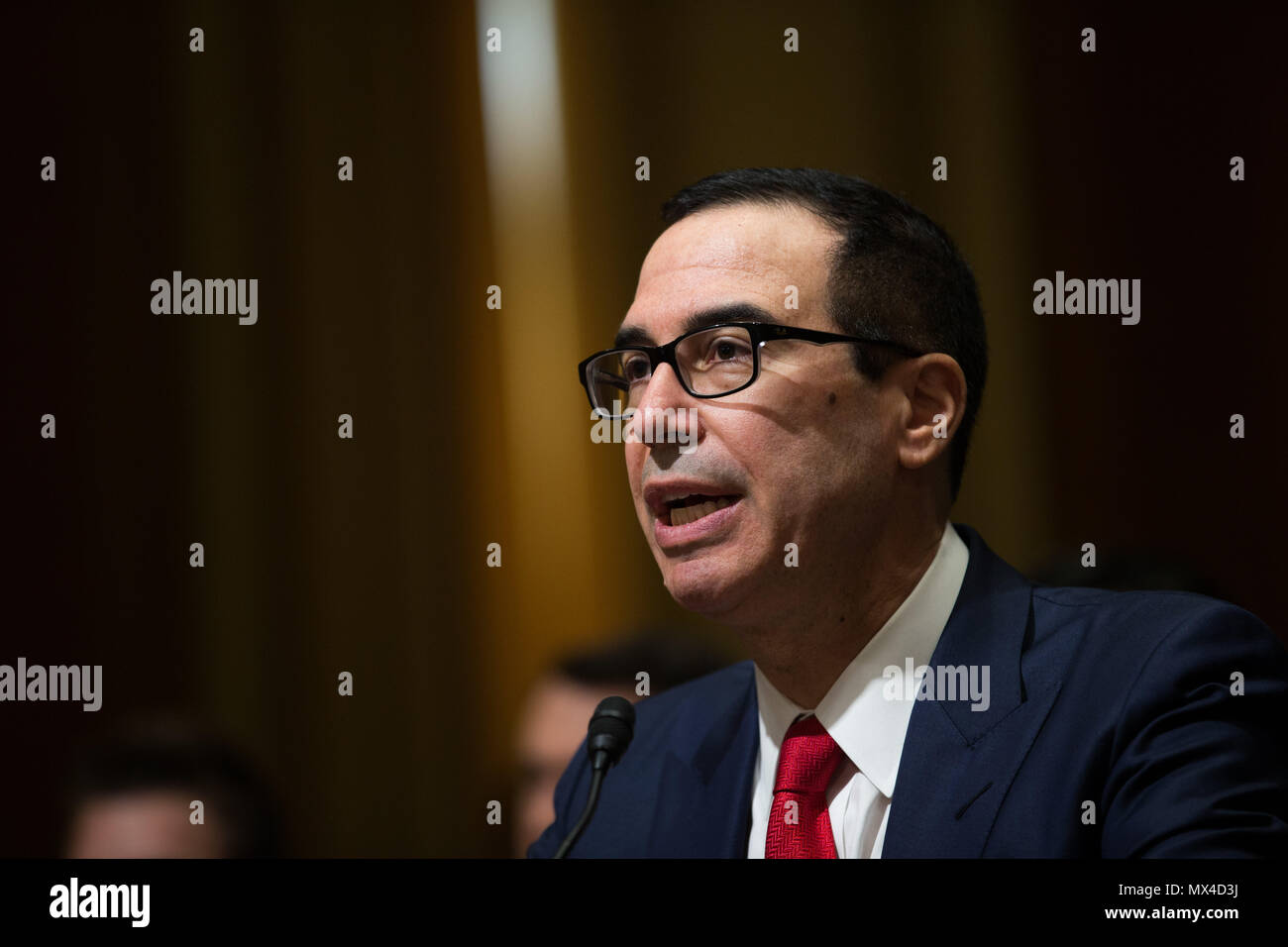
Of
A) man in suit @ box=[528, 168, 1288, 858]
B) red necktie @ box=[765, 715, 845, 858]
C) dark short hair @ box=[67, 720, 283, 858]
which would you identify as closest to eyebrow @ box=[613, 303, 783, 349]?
man in suit @ box=[528, 168, 1288, 858]

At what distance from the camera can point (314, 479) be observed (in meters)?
1.94

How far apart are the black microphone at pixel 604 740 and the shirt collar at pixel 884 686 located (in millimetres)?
236

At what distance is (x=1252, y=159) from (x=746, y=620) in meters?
1.05

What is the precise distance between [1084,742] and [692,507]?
0.55m

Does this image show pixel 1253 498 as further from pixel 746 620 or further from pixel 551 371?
pixel 551 371

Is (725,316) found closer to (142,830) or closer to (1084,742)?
(1084,742)

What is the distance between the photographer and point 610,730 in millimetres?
1456

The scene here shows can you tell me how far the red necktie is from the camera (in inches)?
58.4

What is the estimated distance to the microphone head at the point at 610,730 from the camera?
4.70 feet

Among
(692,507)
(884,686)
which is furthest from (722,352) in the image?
(884,686)

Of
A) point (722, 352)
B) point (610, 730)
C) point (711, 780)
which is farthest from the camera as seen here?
point (711, 780)

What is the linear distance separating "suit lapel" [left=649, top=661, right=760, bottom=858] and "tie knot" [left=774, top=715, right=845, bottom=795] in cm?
11

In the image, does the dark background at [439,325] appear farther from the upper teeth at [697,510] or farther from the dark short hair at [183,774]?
the upper teeth at [697,510]
